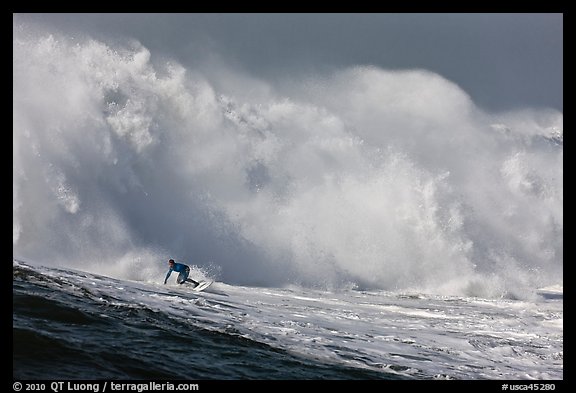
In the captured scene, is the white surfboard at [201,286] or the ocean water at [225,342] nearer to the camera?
the ocean water at [225,342]

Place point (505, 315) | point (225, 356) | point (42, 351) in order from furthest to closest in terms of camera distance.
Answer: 1. point (505, 315)
2. point (225, 356)
3. point (42, 351)

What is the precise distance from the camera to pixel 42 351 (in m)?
9.77

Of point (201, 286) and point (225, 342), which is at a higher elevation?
point (201, 286)

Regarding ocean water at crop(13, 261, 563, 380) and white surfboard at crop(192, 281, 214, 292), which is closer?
ocean water at crop(13, 261, 563, 380)

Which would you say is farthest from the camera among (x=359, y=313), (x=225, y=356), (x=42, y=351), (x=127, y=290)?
(x=359, y=313)

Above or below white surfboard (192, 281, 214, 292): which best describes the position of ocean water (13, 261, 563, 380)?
below

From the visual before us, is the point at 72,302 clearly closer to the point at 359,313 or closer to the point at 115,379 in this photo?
the point at 115,379

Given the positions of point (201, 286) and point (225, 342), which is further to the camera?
point (201, 286)

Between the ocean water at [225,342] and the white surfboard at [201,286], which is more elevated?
the white surfboard at [201,286]

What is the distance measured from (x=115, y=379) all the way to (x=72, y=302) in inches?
207
